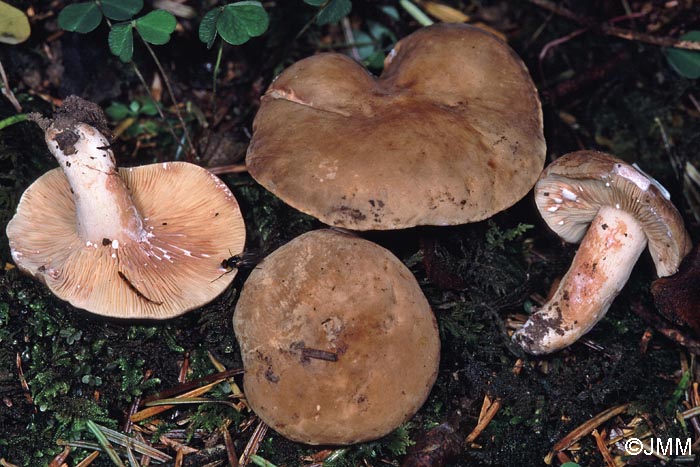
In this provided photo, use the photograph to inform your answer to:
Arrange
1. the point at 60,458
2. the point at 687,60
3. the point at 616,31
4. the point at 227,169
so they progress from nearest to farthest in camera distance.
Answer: the point at 60,458, the point at 227,169, the point at 687,60, the point at 616,31

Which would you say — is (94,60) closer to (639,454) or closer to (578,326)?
(578,326)

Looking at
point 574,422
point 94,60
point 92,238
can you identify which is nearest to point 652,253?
point 574,422

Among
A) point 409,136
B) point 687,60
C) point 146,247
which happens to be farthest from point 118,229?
point 687,60

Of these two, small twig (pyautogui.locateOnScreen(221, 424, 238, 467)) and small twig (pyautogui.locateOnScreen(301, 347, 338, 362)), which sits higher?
small twig (pyautogui.locateOnScreen(301, 347, 338, 362))

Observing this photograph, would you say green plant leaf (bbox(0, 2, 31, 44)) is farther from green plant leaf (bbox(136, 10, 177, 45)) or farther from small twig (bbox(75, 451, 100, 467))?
small twig (bbox(75, 451, 100, 467))

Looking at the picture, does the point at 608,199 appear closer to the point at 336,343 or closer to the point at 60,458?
the point at 336,343

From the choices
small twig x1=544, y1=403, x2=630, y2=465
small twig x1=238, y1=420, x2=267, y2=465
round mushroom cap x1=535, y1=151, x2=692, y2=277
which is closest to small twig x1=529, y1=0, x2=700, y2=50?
round mushroom cap x1=535, y1=151, x2=692, y2=277
